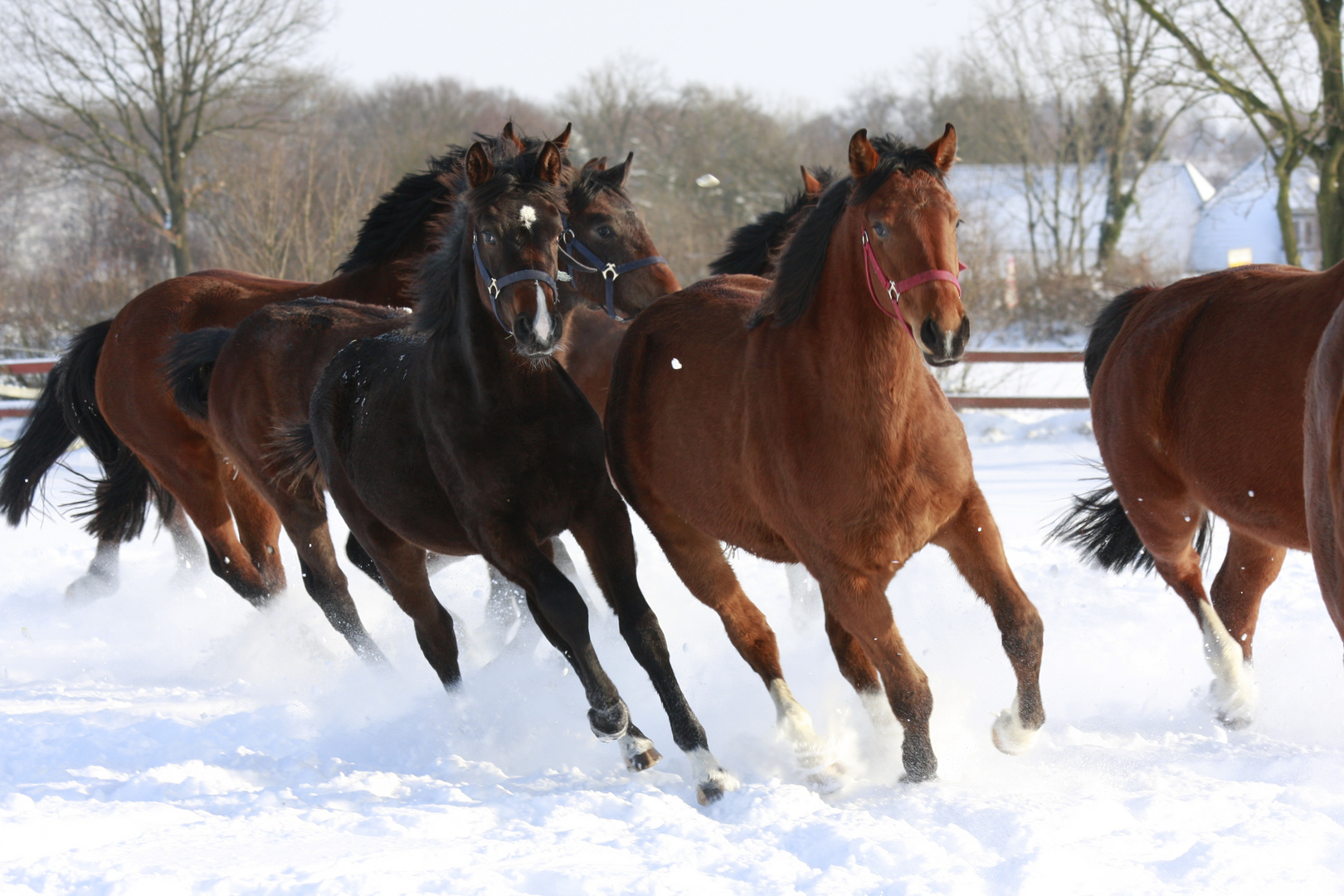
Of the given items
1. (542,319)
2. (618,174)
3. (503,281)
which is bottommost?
(542,319)

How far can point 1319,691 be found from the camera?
4.06 metres

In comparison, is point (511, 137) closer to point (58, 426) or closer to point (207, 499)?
point (207, 499)

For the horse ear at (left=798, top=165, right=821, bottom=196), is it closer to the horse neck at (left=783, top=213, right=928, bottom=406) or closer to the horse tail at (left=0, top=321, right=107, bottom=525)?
the horse neck at (left=783, top=213, right=928, bottom=406)

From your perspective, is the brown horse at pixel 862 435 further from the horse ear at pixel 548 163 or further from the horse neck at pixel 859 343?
the horse ear at pixel 548 163

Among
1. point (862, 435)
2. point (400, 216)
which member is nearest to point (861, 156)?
point (862, 435)

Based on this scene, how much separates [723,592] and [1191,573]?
1.73 metres

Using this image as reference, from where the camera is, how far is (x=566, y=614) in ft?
11.7

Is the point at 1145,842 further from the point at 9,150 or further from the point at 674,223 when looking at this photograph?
the point at 9,150

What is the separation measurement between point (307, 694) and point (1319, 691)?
381cm

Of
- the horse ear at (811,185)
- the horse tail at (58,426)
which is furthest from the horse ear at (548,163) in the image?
the horse tail at (58,426)

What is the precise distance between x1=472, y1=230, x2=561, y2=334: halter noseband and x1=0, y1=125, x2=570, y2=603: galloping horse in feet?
6.49

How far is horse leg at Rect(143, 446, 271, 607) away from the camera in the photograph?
232 inches

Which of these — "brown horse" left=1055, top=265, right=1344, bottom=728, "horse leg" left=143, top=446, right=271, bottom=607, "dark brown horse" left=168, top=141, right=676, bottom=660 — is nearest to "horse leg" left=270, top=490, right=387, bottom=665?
"dark brown horse" left=168, top=141, right=676, bottom=660

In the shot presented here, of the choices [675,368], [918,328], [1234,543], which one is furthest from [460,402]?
[1234,543]
